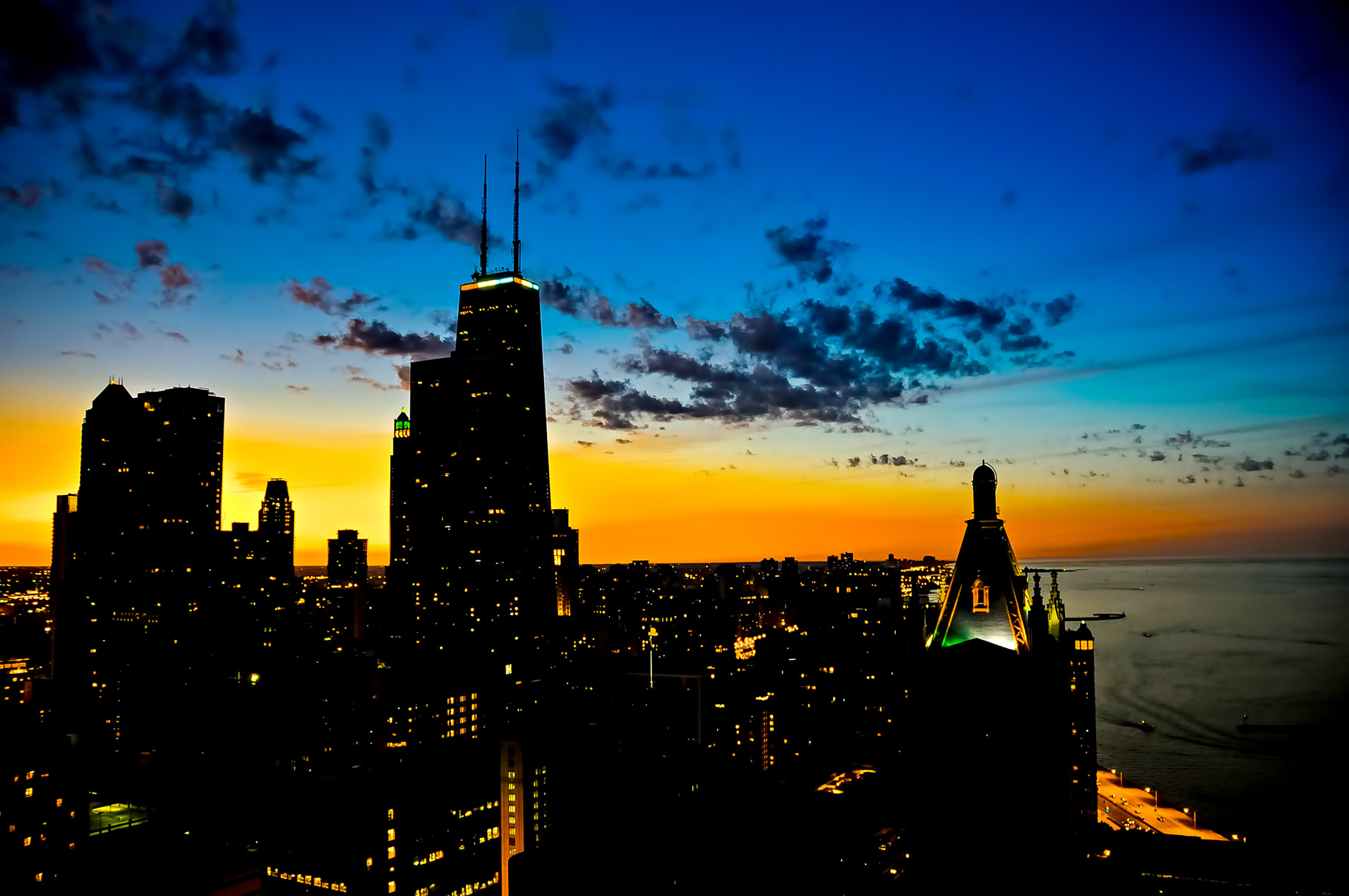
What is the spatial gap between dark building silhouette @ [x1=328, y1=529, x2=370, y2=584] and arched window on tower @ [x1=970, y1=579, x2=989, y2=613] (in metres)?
75.3

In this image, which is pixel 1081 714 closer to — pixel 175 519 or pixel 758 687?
pixel 758 687

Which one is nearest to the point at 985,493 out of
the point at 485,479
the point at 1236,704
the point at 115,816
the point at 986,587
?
the point at 986,587

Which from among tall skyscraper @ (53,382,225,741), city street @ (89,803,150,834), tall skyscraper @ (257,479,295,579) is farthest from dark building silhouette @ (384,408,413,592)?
city street @ (89,803,150,834)

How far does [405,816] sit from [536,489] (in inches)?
1271

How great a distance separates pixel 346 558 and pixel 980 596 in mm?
78255

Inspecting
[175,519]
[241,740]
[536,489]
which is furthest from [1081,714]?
[175,519]

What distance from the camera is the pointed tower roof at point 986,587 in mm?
8055

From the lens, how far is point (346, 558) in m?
79.4

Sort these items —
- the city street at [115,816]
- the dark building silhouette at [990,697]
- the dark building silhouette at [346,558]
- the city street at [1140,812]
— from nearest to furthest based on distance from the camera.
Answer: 1. the dark building silhouette at [990,697]
2. the city street at [1140,812]
3. the city street at [115,816]
4. the dark building silhouette at [346,558]

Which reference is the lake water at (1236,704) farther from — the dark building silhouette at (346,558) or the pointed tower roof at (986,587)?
the dark building silhouette at (346,558)

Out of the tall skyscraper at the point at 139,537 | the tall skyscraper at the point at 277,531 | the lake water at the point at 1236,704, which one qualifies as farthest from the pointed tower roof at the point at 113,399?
the lake water at the point at 1236,704

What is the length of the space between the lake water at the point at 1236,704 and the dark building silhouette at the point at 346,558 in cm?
5673

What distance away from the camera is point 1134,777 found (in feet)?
98.8

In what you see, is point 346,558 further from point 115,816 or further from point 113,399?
point 115,816
